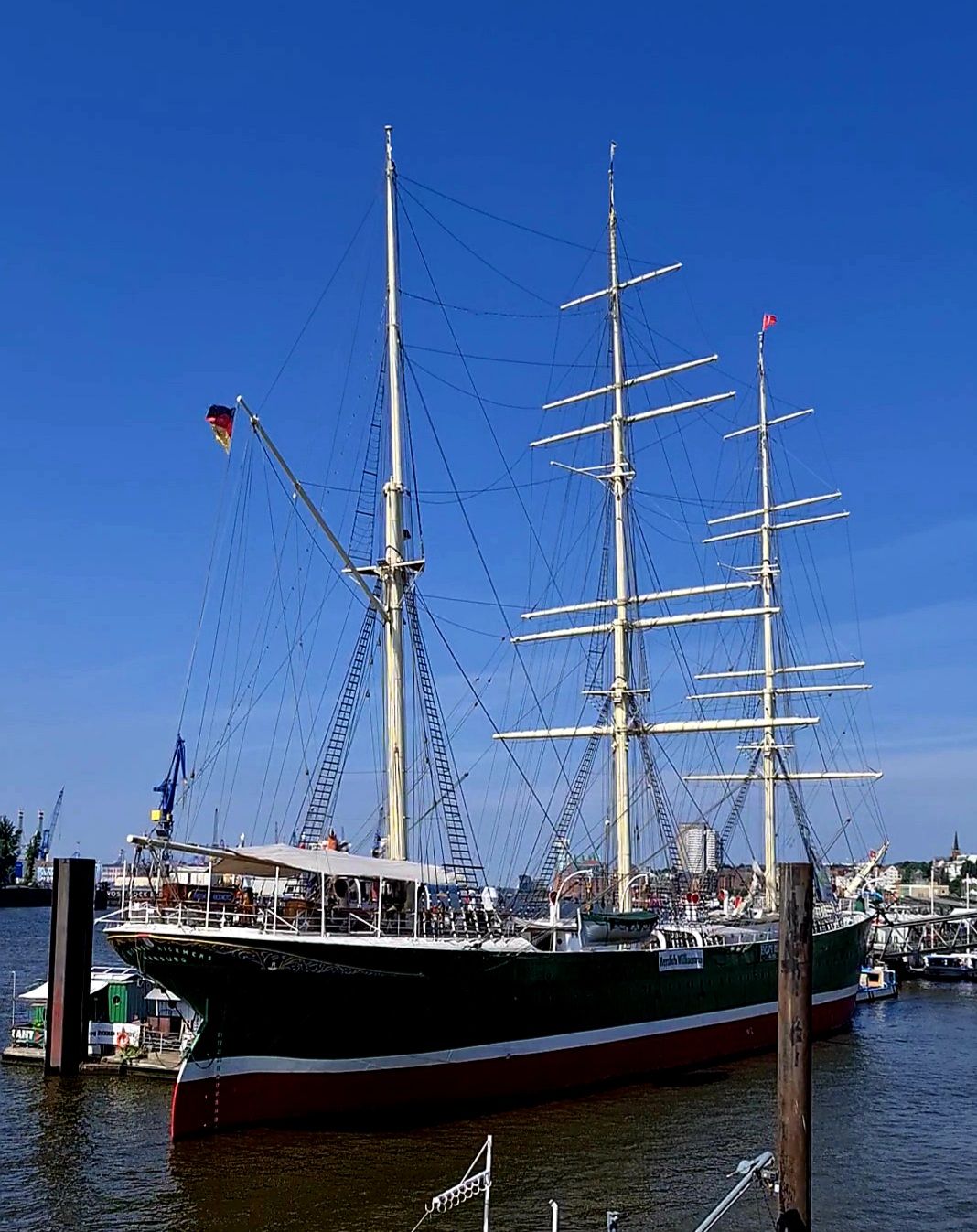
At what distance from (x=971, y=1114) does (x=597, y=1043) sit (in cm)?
1061

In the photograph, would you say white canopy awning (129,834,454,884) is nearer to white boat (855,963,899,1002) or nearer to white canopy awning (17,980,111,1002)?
white canopy awning (17,980,111,1002)

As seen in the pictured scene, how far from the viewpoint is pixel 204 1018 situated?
29156 millimetres

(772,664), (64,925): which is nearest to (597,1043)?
(64,925)

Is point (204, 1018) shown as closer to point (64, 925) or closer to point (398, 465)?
point (64, 925)

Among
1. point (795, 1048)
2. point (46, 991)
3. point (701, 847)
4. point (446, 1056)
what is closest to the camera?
point (795, 1048)

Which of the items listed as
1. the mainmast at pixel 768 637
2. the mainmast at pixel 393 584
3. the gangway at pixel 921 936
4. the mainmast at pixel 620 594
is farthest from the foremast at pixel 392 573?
the gangway at pixel 921 936

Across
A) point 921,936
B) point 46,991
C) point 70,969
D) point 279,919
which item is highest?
point 279,919

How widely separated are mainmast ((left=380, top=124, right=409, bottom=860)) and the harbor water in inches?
248

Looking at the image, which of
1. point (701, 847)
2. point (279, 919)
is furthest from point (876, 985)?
point (279, 919)

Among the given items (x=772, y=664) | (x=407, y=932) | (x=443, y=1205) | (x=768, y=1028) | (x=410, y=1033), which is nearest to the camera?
(x=443, y=1205)

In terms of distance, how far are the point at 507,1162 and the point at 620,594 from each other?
2967cm

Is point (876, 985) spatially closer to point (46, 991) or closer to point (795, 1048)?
point (46, 991)

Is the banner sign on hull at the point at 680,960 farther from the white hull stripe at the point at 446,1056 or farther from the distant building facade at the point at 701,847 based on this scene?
the distant building facade at the point at 701,847

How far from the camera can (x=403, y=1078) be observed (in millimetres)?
31688
